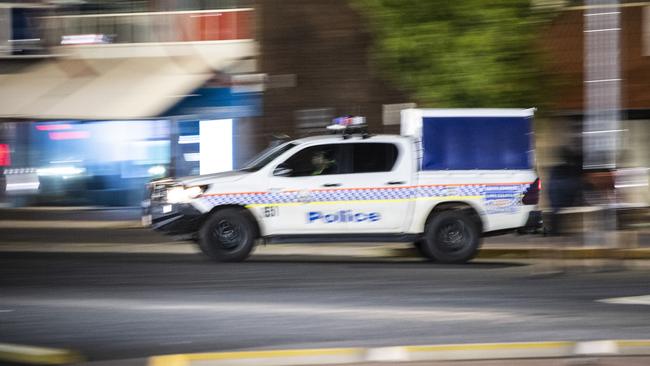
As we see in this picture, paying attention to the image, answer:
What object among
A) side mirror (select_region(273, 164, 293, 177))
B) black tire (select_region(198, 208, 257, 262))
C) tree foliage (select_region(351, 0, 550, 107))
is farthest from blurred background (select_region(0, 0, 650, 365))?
side mirror (select_region(273, 164, 293, 177))

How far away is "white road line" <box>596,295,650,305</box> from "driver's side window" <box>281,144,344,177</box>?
4810mm

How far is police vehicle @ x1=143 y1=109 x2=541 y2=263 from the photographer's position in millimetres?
Answer: 15992

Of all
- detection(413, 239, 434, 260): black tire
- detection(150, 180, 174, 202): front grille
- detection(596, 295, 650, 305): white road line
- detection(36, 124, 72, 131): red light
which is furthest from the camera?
detection(36, 124, 72, 131): red light

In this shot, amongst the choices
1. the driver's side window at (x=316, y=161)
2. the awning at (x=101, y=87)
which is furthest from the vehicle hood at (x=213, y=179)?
the awning at (x=101, y=87)

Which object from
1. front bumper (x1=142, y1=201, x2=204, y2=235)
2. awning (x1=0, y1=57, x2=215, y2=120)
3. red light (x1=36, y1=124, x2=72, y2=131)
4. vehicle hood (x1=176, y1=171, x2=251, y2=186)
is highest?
awning (x1=0, y1=57, x2=215, y2=120)

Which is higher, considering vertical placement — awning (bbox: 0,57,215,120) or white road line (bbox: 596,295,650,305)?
awning (bbox: 0,57,215,120)

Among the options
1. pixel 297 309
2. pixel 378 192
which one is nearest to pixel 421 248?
pixel 378 192

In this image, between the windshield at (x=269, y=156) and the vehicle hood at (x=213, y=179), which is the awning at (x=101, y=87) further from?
the vehicle hood at (x=213, y=179)

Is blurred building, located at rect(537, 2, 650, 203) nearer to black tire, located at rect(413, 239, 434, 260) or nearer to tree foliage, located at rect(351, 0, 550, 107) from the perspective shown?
tree foliage, located at rect(351, 0, 550, 107)

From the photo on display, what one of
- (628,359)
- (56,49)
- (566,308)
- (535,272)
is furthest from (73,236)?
(628,359)

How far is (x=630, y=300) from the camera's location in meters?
12.3

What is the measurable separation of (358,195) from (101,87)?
11450 millimetres

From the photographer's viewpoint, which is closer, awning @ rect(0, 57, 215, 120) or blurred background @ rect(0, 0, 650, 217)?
blurred background @ rect(0, 0, 650, 217)

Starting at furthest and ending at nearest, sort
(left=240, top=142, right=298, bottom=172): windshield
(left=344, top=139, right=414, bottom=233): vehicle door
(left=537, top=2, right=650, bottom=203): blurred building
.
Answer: (left=537, top=2, right=650, bottom=203): blurred building < (left=240, top=142, right=298, bottom=172): windshield < (left=344, top=139, right=414, bottom=233): vehicle door
